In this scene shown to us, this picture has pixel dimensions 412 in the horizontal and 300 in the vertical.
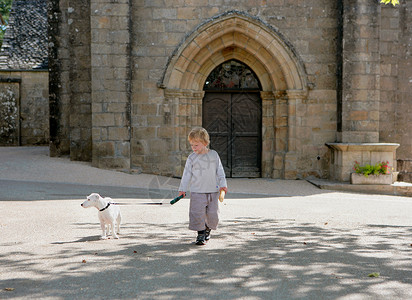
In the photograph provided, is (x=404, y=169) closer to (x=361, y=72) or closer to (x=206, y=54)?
(x=361, y=72)

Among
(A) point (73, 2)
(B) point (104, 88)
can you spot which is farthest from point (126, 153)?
(A) point (73, 2)

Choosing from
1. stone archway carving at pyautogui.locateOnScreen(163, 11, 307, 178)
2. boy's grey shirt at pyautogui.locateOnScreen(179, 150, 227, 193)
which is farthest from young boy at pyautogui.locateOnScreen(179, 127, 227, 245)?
stone archway carving at pyautogui.locateOnScreen(163, 11, 307, 178)

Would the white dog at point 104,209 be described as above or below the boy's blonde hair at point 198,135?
below

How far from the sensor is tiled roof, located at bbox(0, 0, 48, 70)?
896 inches

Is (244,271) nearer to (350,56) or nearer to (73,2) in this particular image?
(350,56)

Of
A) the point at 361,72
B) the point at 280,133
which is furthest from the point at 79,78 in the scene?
the point at 361,72

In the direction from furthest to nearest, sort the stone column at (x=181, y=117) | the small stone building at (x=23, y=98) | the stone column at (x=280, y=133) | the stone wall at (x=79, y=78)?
the small stone building at (x=23, y=98) < the stone wall at (x=79, y=78) < the stone column at (x=280, y=133) < the stone column at (x=181, y=117)

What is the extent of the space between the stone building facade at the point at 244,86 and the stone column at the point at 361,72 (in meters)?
0.02

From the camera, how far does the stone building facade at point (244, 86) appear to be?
10.9 m

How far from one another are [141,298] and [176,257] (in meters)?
1.10

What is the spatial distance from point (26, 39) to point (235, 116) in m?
15.3

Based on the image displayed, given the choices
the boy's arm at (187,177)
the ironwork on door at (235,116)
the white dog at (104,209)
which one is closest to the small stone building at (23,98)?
the ironwork on door at (235,116)

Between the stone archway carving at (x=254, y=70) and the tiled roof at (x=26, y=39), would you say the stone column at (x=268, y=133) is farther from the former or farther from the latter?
the tiled roof at (x=26, y=39)

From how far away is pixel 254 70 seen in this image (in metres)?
12.1
